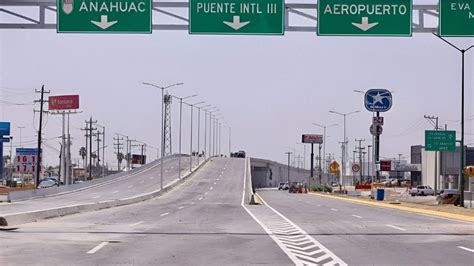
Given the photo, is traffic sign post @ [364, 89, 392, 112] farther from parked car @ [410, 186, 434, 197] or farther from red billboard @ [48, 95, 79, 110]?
red billboard @ [48, 95, 79, 110]

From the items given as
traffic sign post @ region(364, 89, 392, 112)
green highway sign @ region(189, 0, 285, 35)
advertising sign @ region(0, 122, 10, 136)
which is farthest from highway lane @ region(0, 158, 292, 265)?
advertising sign @ region(0, 122, 10, 136)

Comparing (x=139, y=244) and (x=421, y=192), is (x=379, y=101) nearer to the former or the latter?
(x=421, y=192)

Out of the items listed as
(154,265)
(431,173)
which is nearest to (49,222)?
(154,265)

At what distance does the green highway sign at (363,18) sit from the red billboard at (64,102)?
85.7m

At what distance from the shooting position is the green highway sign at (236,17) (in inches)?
939

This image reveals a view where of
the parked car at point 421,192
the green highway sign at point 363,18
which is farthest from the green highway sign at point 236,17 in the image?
the parked car at point 421,192

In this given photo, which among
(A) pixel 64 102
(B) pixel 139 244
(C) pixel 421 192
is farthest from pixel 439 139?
(A) pixel 64 102

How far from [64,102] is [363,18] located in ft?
291

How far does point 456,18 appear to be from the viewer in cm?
2416

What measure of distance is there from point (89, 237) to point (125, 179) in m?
86.3

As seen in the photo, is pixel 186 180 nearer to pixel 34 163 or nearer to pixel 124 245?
pixel 34 163

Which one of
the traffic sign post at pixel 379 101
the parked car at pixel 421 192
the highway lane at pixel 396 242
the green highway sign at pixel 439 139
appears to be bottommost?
the parked car at pixel 421 192

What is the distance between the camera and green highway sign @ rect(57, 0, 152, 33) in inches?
941

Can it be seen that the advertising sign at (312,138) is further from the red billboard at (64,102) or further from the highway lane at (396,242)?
the highway lane at (396,242)
